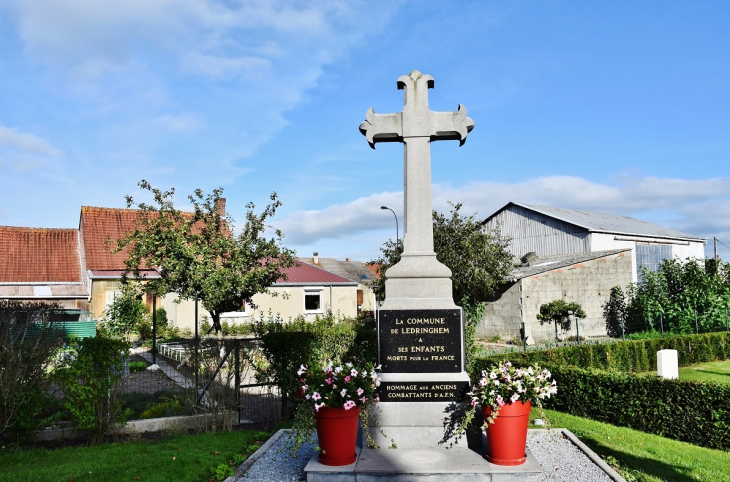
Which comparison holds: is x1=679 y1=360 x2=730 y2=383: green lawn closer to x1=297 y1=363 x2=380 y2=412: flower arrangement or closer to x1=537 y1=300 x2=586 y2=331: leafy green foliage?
x1=537 y1=300 x2=586 y2=331: leafy green foliage

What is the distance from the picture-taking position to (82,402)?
847 cm

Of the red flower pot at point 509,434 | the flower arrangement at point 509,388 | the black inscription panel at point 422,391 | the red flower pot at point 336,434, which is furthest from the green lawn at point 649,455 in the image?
the red flower pot at point 336,434

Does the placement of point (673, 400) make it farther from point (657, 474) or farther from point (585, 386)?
point (657, 474)

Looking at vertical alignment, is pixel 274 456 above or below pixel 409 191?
below

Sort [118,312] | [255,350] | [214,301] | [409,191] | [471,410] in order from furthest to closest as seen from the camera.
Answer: [118,312]
[214,301]
[255,350]
[409,191]
[471,410]

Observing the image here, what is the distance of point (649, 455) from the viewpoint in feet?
25.3

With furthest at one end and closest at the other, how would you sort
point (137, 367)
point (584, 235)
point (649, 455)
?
point (584, 235) < point (137, 367) < point (649, 455)

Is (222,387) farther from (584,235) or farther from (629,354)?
(584,235)

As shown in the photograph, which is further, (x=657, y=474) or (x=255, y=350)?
(x=255, y=350)

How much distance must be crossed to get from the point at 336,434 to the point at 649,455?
4.61m

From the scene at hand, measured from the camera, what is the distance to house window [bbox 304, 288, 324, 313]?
31.9m

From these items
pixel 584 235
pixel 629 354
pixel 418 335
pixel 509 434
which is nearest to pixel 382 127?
pixel 418 335

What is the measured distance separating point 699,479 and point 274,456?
17.0ft

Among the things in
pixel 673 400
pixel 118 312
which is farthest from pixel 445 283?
pixel 118 312
